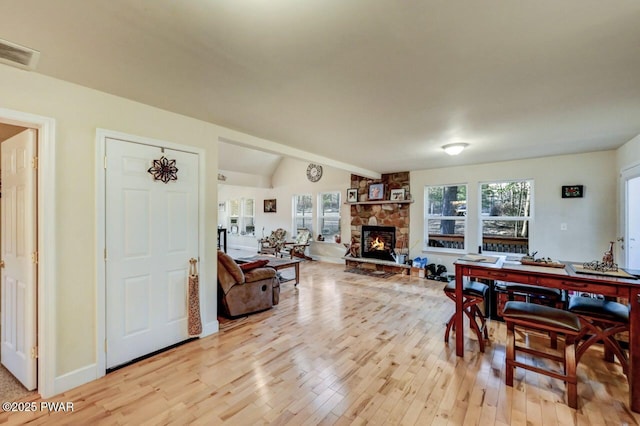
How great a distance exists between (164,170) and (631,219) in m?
Answer: 5.95

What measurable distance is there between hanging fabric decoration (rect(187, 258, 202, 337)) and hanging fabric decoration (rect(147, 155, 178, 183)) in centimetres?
89

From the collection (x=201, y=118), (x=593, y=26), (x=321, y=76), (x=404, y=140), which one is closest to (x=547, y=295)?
(x=404, y=140)

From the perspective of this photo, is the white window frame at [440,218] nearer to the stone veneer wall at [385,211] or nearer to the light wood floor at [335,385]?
the stone veneer wall at [385,211]

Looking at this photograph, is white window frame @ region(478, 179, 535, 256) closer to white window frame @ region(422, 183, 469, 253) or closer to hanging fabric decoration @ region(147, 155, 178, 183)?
white window frame @ region(422, 183, 469, 253)

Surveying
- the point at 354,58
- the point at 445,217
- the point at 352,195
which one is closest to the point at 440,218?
the point at 445,217

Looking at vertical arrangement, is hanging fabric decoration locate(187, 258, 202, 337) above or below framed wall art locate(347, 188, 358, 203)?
below

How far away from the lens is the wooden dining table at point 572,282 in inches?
75.9

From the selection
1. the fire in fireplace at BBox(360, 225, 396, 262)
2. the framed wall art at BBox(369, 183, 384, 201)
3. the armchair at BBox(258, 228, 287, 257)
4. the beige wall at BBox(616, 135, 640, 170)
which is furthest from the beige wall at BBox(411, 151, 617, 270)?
the armchair at BBox(258, 228, 287, 257)

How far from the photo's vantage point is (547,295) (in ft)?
10.2

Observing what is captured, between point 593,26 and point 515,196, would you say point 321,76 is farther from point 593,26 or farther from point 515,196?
point 515,196

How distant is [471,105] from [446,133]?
2.92 ft

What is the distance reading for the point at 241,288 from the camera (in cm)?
362

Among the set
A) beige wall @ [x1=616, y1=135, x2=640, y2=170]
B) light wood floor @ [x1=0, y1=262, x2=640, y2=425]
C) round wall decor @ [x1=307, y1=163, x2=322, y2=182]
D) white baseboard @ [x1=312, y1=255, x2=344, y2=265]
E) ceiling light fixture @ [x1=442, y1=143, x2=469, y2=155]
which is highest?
round wall decor @ [x1=307, y1=163, x2=322, y2=182]

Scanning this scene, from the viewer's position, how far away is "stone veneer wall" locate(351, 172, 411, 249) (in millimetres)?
6488
